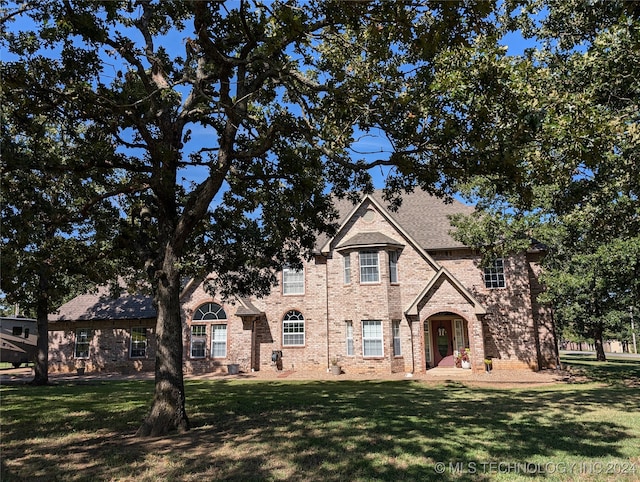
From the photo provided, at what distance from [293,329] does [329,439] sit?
1703 centimetres

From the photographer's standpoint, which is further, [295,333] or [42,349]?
[295,333]

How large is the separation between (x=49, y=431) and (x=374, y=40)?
11.2m

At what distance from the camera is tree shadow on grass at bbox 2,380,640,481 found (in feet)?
21.8

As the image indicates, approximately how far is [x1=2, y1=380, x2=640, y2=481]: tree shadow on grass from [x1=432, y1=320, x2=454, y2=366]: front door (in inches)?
422

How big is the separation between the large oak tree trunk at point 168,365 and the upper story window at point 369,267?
1495 cm

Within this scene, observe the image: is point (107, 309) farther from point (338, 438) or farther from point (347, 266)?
point (338, 438)

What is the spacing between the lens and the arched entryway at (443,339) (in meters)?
24.4

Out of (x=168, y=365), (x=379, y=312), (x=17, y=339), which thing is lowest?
(x=17, y=339)

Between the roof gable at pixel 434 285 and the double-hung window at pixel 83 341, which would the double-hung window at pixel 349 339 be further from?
the double-hung window at pixel 83 341

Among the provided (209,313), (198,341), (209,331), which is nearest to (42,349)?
(198,341)

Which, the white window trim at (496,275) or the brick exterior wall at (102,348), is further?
the brick exterior wall at (102,348)

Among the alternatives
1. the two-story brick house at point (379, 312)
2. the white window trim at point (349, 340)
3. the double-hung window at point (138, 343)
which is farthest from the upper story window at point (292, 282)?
the double-hung window at point (138, 343)

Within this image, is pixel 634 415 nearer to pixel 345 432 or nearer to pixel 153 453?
pixel 345 432

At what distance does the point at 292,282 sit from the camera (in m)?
25.5
